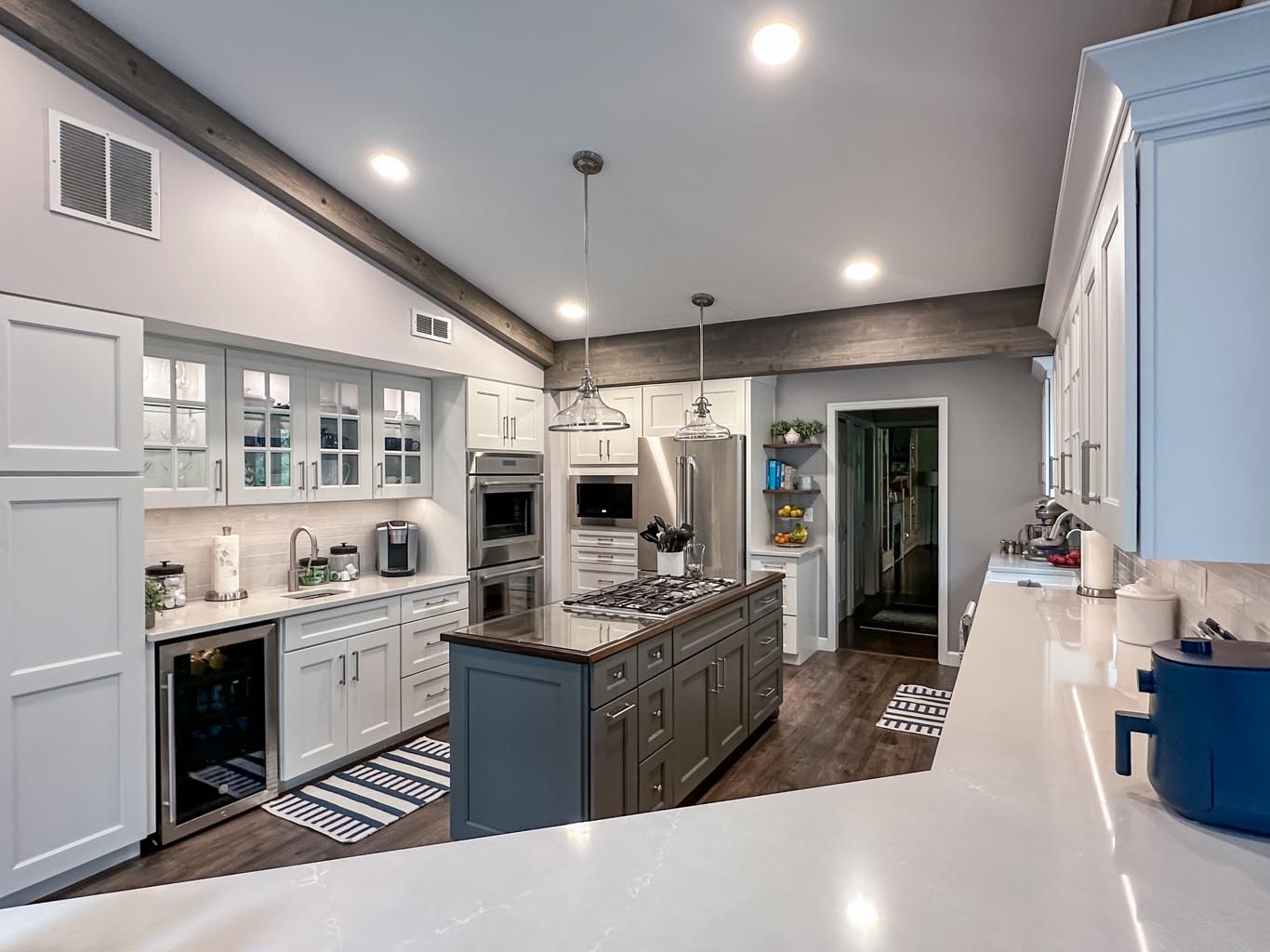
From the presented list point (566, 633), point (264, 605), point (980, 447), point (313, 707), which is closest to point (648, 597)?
point (566, 633)

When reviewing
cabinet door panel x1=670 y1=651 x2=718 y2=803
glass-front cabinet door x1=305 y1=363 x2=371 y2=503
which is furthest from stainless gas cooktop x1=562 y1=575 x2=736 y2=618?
glass-front cabinet door x1=305 y1=363 x2=371 y2=503

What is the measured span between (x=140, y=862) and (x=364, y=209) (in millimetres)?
3047

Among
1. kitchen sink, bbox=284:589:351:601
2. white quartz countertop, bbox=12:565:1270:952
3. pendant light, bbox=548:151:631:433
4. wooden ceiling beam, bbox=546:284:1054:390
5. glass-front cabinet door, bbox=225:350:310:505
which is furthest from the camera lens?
wooden ceiling beam, bbox=546:284:1054:390

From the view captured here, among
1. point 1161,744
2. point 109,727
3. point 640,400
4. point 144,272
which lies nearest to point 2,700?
point 109,727

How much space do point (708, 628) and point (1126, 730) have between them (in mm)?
2195

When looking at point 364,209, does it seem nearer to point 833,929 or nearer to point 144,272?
point 144,272

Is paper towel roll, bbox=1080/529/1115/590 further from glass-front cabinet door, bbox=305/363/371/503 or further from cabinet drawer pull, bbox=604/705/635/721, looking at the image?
glass-front cabinet door, bbox=305/363/371/503

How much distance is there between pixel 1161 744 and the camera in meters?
1.15

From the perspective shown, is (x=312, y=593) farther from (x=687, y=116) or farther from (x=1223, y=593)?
(x=1223, y=593)

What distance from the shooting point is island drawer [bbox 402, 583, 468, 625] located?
3971 mm

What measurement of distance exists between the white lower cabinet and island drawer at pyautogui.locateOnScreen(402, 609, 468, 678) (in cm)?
5

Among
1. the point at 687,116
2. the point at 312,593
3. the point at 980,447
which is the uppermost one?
the point at 687,116

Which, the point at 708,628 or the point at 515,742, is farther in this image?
the point at 708,628

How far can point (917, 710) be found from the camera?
173 inches
